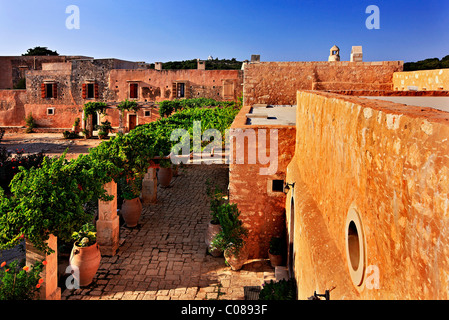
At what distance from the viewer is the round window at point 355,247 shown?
2.16m

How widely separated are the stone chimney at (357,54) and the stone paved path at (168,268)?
296 inches

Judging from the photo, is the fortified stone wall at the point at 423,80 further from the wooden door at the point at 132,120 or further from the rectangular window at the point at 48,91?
the rectangular window at the point at 48,91

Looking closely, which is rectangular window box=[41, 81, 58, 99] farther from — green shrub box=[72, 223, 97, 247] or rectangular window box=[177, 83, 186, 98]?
green shrub box=[72, 223, 97, 247]

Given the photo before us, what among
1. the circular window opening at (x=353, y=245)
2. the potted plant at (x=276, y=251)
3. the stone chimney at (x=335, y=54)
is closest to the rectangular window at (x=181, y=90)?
the stone chimney at (x=335, y=54)

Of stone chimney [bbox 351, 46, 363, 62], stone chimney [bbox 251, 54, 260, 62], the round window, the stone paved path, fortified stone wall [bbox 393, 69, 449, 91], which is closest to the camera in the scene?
the round window

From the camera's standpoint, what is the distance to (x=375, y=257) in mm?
1936

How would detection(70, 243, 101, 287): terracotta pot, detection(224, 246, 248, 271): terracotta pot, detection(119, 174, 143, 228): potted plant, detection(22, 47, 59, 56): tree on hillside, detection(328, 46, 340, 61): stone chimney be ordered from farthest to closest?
detection(22, 47, 59, 56): tree on hillside → detection(328, 46, 340, 61): stone chimney → detection(119, 174, 143, 228): potted plant → detection(224, 246, 248, 271): terracotta pot → detection(70, 243, 101, 287): terracotta pot

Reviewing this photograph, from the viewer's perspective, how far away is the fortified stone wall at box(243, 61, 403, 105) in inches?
457

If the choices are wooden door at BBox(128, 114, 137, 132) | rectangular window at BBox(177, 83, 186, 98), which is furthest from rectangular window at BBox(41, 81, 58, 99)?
rectangular window at BBox(177, 83, 186, 98)

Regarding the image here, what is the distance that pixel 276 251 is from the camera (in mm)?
7102

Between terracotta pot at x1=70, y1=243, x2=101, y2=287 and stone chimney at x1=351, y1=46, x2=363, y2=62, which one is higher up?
stone chimney at x1=351, y1=46, x2=363, y2=62

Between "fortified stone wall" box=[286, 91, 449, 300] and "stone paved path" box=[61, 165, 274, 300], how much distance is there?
11.9ft
